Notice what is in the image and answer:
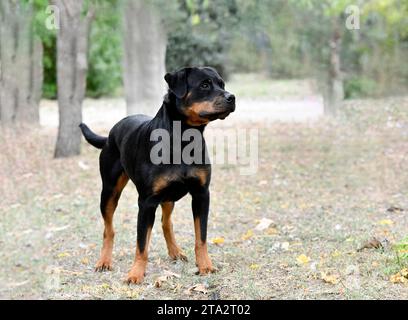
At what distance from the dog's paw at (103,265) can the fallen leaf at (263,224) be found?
7.04ft

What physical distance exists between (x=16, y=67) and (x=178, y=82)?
11.9 meters

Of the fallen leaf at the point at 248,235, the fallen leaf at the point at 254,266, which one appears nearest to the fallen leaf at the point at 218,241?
the fallen leaf at the point at 248,235

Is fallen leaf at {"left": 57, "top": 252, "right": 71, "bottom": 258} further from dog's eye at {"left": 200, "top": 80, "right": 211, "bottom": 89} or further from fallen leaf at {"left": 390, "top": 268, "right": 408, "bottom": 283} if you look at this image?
fallen leaf at {"left": 390, "top": 268, "right": 408, "bottom": 283}

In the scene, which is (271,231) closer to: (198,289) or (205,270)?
(205,270)

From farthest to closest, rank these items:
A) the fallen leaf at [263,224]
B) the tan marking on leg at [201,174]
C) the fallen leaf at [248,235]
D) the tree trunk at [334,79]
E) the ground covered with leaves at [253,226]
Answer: the tree trunk at [334,79], the fallen leaf at [263,224], the fallen leaf at [248,235], the tan marking on leg at [201,174], the ground covered with leaves at [253,226]

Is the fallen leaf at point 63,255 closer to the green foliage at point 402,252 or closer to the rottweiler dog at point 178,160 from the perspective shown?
the rottweiler dog at point 178,160

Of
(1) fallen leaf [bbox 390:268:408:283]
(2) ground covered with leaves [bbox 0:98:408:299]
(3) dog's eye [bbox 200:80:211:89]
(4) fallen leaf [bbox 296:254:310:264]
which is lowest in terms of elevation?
(2) ground covered with leaves [bbox 0:98:408:299]

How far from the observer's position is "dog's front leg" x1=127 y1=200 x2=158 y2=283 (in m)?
5.48

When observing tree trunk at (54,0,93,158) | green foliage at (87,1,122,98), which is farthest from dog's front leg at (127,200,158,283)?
green foliage at (87,1,122,98)

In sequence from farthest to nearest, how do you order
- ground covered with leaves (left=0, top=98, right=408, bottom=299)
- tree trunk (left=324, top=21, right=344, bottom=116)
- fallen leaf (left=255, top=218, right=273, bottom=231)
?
tree trunk (left=324, top=21, right=344, bottom=116) → fallen leaf (left=255, top=218, right=273, bottom=231) → ground covered with leaves (left=0, top=98, right=408, bottom=299)

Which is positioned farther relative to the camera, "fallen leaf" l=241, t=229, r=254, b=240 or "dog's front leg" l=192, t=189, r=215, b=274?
"fallen leaf" l=241, t=229, r=254, b=240

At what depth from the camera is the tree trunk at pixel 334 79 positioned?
56.6 feet

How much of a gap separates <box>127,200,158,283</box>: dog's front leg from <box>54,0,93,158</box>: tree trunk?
7302 mm

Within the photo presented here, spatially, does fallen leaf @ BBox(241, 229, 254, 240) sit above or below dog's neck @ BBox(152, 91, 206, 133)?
below
